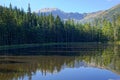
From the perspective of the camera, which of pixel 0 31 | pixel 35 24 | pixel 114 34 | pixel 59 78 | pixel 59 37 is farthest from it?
pixel 114 34

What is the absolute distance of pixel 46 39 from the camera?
150m

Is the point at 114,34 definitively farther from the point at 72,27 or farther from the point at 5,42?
the point at 5,42

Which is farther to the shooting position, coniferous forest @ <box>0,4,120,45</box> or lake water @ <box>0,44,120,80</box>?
coniferous forest @ <box>0,4,120,45</box>

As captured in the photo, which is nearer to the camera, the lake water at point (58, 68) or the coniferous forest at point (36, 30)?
the lake water at point (58, 68)

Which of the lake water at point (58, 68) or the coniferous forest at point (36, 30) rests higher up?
the coniferous forest at point (36, 30)

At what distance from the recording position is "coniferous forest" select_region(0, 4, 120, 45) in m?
105

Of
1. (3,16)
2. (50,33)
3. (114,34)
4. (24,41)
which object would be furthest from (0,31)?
(114,34)

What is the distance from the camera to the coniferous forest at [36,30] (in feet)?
345

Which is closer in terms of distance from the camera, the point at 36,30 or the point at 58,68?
the point at 58,68

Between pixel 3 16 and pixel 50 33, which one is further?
pixel 50 33

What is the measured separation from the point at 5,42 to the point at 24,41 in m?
16.8

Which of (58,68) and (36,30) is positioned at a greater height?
(36,30)

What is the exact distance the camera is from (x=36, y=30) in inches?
5281

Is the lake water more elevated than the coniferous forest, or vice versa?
the coniferous forest
